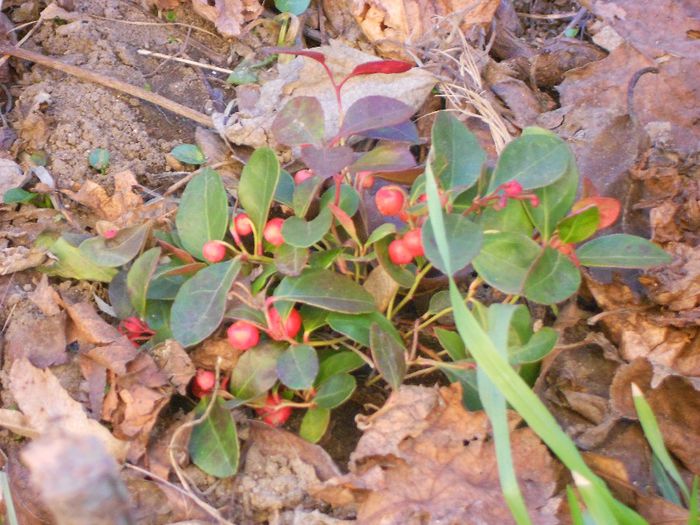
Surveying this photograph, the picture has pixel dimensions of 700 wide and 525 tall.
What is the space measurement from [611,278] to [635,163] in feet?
1.03

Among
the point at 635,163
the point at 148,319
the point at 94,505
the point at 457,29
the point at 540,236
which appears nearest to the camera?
the point at 94,505

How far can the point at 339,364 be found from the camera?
1.66 meters

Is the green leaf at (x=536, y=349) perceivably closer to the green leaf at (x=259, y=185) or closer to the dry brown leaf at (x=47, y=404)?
the green leaf at (x=259, y=185)

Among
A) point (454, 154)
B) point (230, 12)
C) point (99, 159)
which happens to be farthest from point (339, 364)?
point (230, 12)

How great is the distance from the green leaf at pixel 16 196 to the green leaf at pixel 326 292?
86 centimetres

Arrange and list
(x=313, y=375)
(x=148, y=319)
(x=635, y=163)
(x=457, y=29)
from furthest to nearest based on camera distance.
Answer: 1. (x=457, y=29)
2. (x=635, y=163)
3. (x=148, y=319)
4. (x=313, y=375)

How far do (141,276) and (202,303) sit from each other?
A: 18cm

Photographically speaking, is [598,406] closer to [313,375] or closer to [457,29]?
[313,375]

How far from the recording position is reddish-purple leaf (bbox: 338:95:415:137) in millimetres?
1553

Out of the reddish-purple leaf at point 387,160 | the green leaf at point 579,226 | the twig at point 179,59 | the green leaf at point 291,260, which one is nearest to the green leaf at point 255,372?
the green leaf at point 291,260

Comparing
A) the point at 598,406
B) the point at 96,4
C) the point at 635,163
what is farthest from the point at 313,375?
the point at 96,4

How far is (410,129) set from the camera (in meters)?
1.78

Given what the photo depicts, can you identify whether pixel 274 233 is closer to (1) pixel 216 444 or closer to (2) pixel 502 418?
(1) pixel 216 444

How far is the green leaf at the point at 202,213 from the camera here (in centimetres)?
170
